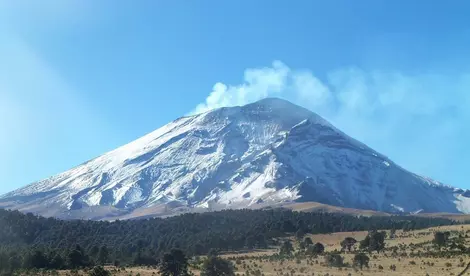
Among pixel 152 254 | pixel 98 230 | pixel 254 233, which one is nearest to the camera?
pixel 152 254

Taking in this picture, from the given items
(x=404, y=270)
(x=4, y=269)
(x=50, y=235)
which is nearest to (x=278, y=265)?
(x=404, y=270)

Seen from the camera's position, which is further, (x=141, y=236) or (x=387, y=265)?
(x=141, y=236)

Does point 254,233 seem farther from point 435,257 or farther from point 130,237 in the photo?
point 435,257

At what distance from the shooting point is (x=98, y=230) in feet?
519

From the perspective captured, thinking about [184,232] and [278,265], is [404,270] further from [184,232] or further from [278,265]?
[184,232]

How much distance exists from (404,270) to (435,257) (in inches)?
493

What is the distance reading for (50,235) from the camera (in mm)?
142875

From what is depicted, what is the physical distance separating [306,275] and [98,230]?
112 meters

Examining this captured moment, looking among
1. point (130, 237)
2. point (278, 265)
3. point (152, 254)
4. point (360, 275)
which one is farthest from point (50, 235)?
point (360, 275)

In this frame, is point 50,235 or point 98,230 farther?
point 98,230

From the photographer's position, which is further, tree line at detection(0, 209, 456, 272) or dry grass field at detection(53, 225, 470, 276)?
tree line at detection(0, 209, 456, 272)

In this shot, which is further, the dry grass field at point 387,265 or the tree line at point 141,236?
the tree line at point 141,236

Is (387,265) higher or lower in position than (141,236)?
lower

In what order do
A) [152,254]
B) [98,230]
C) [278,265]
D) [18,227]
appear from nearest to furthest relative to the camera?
[278,265] → [152,254] → [18,227] → [98,230]
